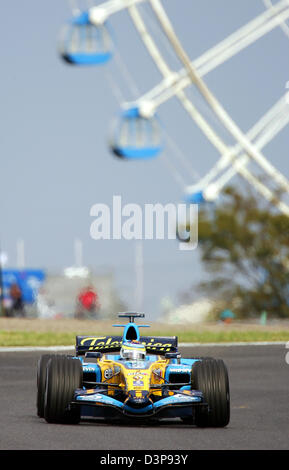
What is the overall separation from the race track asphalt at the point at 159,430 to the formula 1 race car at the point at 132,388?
0.16 meters

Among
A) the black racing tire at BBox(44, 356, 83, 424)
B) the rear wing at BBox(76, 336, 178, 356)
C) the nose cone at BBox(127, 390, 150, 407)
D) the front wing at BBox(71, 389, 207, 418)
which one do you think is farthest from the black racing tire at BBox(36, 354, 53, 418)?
the nose cone at BBox(127, 390, 150, 407)

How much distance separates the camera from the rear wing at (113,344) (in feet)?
46.2

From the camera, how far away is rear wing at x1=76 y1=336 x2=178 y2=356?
46.2ft

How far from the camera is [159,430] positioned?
1266cm

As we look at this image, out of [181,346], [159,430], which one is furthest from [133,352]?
[181,346]

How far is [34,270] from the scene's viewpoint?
312 feet

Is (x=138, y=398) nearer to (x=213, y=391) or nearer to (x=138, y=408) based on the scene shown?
(x=138, y=408)

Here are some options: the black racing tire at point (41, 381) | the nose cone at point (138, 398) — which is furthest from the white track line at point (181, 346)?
the nose cone at point (138, 398)

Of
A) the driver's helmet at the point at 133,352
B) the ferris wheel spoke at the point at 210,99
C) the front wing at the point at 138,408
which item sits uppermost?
the ferris wheel spoke at the point at 210,99

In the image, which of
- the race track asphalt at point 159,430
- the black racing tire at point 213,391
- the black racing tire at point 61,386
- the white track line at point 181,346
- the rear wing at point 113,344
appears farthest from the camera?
the white track line at point 181,346

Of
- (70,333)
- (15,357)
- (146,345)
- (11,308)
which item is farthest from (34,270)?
(146,345)

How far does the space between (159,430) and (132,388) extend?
1.71ft

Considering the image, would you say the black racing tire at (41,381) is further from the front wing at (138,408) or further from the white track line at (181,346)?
the white track line at (181,346)

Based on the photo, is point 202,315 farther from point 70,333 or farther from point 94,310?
point 70,333
